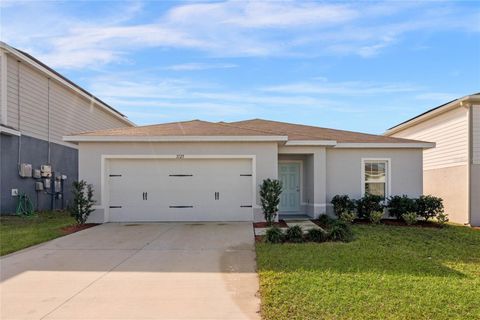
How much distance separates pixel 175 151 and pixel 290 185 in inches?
199

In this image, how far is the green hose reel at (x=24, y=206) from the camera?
15.0m

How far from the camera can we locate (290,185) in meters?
15.5

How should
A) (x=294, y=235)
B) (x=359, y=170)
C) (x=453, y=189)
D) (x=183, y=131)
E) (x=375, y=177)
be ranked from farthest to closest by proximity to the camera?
(x=453, y=189) → (x=375, y=177) → (x=359, y=170) → (x=183, y=131) → (x=294, y=235)

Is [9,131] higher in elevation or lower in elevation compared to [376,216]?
higher

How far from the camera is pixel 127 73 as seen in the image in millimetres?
16203

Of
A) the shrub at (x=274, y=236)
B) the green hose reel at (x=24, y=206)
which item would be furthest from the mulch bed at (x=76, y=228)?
the shrub at (x=274, y=236)

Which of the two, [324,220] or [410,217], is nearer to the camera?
[324,220]

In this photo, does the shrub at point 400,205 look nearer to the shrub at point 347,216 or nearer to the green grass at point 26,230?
the shrub at point 347,216

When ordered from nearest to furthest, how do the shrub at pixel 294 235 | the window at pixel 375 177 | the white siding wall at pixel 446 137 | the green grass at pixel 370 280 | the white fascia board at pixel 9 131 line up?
the green grass at pixel 370 280 → the shrub at pixel 294 235 → the white fascia board at pixel 9 131 → the window at pixel 375 177 → the white siding wall at pixel 446 137

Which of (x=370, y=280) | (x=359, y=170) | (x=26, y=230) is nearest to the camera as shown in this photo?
(x=370, y=280)

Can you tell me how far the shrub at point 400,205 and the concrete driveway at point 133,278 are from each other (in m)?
6.46

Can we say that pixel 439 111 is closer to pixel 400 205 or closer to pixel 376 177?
pixel 376 177

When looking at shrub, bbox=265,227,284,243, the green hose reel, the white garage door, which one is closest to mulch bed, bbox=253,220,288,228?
the white garage door

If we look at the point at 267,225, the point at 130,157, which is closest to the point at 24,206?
the point at 130,157
